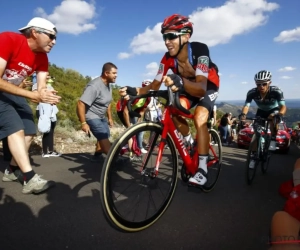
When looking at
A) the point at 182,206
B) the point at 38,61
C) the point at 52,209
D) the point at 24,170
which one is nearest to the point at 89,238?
the point at 52,209

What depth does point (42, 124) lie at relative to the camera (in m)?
5.80

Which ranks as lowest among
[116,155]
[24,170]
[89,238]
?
[89,238]

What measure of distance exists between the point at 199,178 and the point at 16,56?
292 centimetres

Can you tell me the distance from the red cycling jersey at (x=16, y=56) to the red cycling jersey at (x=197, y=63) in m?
1.87

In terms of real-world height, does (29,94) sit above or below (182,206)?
above

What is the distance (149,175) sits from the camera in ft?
9.08

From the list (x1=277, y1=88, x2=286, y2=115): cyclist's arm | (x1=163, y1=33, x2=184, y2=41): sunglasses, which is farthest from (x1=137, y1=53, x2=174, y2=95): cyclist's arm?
(x1=277, y1=88, x2=286, y2=115): cyclist's arm

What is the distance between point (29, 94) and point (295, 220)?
9.69 ft

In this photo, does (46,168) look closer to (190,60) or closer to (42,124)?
(42,124)

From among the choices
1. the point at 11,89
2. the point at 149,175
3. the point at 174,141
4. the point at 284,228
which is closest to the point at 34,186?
the point at 11,89

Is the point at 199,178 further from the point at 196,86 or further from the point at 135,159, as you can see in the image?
the point at 135,159

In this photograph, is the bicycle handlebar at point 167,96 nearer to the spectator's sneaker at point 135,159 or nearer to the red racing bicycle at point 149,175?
the red racing bicycle at point 149,175

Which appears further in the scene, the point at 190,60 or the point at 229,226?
the point at 190,60

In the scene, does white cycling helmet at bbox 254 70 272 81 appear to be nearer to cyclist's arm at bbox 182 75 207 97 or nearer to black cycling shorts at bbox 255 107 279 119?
black cycling shorts at bbox 255 107 279 119
